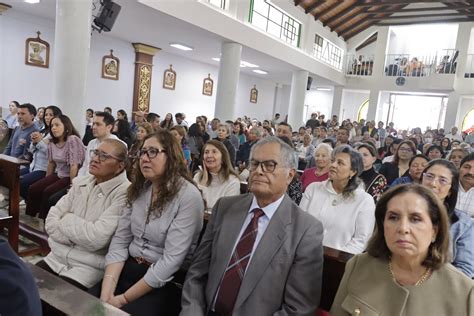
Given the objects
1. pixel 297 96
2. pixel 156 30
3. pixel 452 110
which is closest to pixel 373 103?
pixel 452 110

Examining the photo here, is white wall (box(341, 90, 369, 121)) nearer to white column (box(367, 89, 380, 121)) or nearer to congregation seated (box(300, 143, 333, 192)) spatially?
white column (box(367, 89, 380, 121))

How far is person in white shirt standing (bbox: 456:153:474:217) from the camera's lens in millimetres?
2746

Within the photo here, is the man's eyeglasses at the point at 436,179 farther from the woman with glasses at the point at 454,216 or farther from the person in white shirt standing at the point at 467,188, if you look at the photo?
the person in white shirt standing at the point at 467,188

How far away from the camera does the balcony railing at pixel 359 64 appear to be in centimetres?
1605

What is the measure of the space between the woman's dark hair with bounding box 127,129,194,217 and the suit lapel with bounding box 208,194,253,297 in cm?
39

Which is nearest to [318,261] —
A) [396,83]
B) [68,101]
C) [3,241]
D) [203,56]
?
[3,241]

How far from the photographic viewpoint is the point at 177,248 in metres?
1.86

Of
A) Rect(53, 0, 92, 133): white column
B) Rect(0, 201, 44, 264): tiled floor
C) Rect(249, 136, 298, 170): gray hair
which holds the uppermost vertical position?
Rect(53, 0, 92, 133): white column

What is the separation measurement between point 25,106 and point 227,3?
16.1ft

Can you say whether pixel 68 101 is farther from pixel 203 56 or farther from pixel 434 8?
pixel 434 8

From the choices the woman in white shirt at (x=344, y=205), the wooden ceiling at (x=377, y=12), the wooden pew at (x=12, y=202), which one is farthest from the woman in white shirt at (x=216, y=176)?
the wooden ceiling at (x=377, y=12)

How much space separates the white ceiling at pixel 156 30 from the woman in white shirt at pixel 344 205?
15.5 feet

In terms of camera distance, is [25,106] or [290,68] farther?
[290,68]

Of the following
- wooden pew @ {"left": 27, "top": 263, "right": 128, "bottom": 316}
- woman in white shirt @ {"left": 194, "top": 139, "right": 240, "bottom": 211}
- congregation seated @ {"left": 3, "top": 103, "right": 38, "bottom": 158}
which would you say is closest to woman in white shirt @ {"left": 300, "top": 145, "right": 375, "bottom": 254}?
woman in white shirt @ {"left": 194, "top": 139, "right": 240, "bottom": 211}
